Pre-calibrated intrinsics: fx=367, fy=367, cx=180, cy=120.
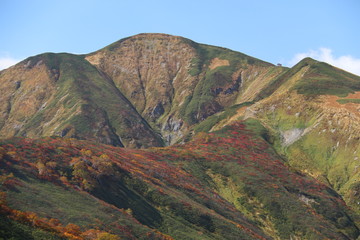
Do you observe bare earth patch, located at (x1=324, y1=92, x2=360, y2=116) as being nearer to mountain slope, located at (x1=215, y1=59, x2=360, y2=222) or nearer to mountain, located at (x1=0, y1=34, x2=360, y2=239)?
mountain slope, located at (x1=215, y1=59, x2=360, y2=222)

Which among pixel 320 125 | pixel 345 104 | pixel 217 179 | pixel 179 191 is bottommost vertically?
pixel 217 179

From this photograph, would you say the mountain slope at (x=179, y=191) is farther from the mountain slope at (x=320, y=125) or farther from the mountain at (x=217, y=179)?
the mountain slope at (x=320, y=125)

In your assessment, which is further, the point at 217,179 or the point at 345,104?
the point at 345,104

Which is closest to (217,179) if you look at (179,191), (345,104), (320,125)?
(179,191)

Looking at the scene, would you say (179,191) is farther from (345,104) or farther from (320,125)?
(345,104)

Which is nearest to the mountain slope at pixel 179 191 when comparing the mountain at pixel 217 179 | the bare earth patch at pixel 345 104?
the mountain at pixel 217 179

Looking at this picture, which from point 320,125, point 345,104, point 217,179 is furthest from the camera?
point 345,104

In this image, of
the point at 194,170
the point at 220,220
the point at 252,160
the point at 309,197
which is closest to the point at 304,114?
the point at 252,160

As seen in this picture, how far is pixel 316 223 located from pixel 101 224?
53191mm

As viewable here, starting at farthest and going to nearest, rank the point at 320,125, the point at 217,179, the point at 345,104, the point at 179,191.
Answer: the point at 345,104 < the point at 320,125 < the point at 217,179 < the point at 179,191

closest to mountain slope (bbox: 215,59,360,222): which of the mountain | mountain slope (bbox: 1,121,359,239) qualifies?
the mountain

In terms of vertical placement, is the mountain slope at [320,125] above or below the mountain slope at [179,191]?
above

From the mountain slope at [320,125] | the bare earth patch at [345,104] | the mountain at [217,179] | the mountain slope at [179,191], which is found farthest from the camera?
the bare earth patch at [345,104]

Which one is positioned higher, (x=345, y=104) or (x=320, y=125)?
(x=345, y=104)
